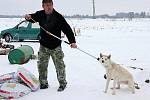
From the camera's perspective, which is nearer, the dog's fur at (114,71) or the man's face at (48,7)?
the dog's fur at (114,71)

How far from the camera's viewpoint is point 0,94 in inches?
311

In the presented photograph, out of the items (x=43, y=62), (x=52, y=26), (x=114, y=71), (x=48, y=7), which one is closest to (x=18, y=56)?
(x=43, y=62)

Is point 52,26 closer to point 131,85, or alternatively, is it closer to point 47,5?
point 47,5

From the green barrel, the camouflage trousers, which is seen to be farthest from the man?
the green barrel

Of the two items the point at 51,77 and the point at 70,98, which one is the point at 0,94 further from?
the point at 51,77

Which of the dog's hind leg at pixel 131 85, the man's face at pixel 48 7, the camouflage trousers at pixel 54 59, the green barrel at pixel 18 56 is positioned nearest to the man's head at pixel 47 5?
the man's face at pixel 48 7

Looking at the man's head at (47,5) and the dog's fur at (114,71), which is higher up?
the man's head at (47,5)

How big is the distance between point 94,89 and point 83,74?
231 centimetres

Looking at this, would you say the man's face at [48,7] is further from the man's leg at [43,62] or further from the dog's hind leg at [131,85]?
the dog's hind leg at [131,85]

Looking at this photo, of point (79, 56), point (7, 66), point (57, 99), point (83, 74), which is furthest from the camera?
point (79, 56)

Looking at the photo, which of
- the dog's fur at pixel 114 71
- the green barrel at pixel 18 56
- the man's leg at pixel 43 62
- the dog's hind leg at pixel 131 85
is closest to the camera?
the dog's fur at pixel 114 71

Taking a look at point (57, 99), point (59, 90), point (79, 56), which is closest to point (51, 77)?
point (59, 90)

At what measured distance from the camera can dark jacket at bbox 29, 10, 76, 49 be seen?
846 centimetres

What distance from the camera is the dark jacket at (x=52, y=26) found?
27.8ft
